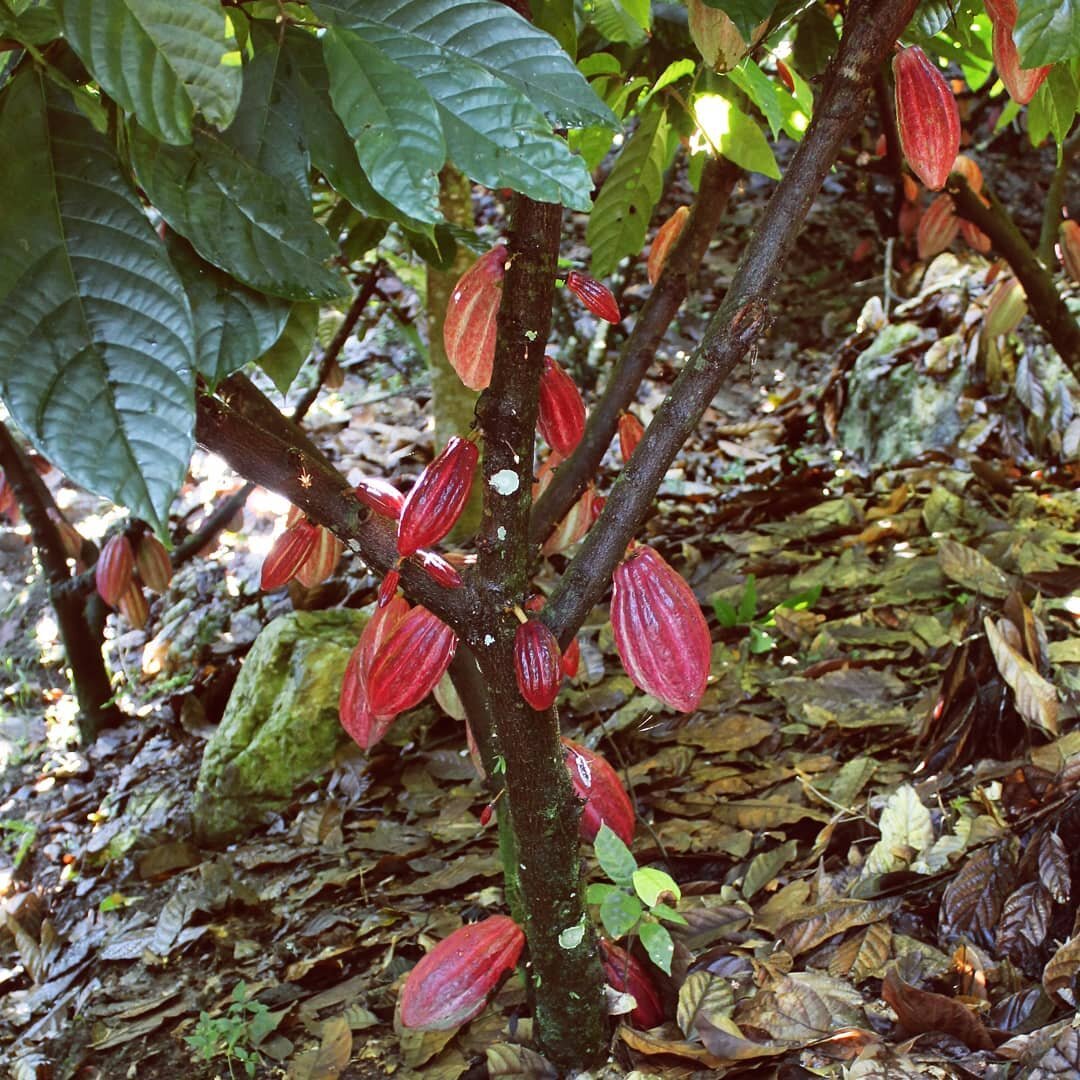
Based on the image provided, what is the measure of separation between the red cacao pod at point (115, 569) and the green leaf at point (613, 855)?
1.34m

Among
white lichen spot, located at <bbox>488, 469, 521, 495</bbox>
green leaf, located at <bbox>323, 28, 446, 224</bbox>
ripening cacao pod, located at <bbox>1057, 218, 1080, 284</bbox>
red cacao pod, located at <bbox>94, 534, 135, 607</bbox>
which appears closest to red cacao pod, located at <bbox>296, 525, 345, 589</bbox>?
white lichen spot, located at <bbox>488, 469, 521, 495</bbox>

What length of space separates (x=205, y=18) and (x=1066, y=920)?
46.7 inches

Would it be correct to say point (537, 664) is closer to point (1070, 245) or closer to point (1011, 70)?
point (1011, 70)

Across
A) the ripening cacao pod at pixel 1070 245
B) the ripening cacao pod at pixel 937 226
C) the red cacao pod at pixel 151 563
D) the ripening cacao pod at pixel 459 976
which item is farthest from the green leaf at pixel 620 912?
the ripening cacao pod at pixel 1070 245

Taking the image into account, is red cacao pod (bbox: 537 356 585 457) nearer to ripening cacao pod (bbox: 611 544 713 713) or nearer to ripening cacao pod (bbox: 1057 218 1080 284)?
ripening cacao pod (bbox: 611 544 713 713)

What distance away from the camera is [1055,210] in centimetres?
229

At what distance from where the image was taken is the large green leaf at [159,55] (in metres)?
0.57

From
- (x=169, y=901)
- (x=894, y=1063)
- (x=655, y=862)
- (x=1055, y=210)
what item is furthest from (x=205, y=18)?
(x=1055, y=210)

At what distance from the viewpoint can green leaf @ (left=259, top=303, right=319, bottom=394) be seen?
87 centimetres

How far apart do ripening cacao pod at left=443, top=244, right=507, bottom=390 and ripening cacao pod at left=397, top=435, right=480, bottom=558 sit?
0.10 meters

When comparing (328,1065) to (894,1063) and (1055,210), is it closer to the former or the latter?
(894,1063)

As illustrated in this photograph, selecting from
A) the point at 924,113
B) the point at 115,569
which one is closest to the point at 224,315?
the point at 924,113

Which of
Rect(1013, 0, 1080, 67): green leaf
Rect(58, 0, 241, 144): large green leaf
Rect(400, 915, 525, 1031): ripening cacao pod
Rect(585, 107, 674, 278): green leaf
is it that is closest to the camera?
Rect(58, 0, 241, 144): large green leaf

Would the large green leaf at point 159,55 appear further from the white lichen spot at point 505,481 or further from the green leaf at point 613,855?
the green leaf at point 613,855
